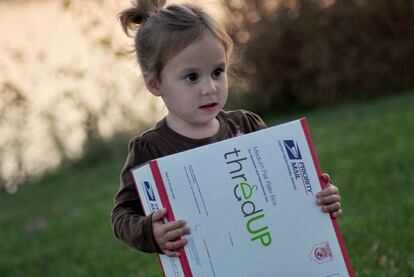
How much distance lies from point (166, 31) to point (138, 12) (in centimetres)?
24

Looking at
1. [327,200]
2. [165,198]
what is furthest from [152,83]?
[327,200]

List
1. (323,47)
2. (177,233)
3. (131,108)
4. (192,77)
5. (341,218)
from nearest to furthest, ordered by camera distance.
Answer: (177,233) → (192,77) → (341,218) → (131,108) → (323,47)

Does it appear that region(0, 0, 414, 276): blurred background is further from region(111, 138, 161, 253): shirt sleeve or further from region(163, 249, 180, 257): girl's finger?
region(163, 249, 180, 257): girl's finger

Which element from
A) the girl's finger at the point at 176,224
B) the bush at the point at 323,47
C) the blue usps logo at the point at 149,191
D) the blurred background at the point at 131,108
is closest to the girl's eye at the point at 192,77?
the blue usps logo at the point at 149,191

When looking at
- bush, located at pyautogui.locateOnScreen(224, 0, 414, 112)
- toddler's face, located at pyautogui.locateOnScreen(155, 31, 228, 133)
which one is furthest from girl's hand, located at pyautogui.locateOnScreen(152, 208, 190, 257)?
bush, located at pyautogui.locateOnScreen(224, 0, 414, 112)

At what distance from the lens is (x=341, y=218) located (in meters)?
5.44

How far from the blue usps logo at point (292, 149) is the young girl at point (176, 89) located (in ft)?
0.40

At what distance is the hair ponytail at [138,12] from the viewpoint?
9.72ft

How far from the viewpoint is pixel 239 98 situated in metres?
12.6

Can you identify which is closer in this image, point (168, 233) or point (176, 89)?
point (168, 233)

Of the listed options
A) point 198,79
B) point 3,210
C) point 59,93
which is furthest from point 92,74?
point 198,79

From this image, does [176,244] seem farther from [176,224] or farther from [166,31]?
[166,31]

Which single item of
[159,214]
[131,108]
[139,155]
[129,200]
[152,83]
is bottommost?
[159,214]

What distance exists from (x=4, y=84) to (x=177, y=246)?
24.4 feet
